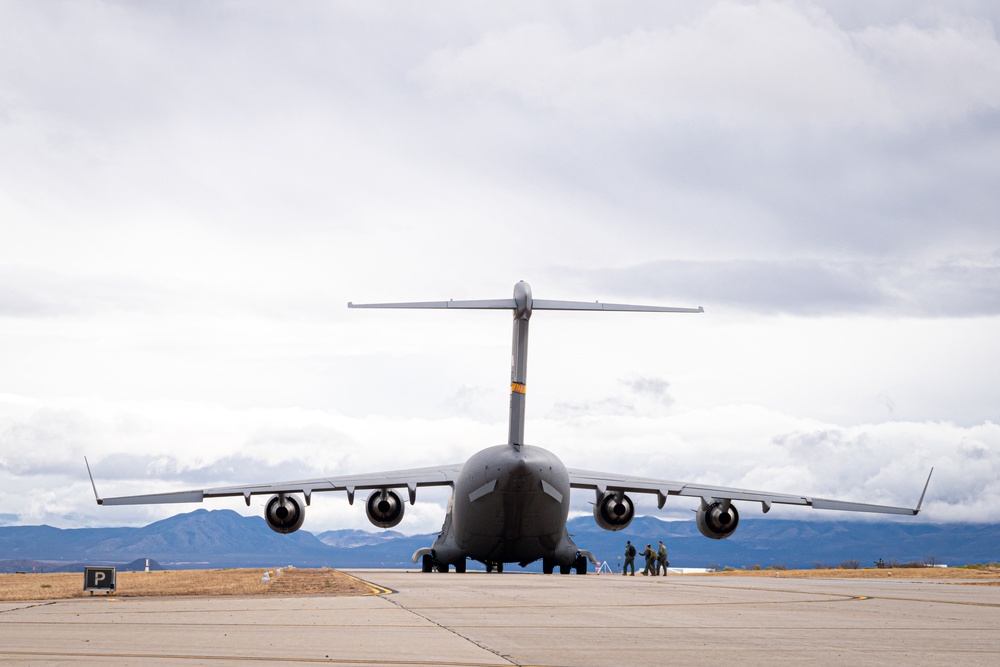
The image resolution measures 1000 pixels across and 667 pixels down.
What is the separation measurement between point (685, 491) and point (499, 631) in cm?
2723

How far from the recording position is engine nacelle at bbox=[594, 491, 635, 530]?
38.0m

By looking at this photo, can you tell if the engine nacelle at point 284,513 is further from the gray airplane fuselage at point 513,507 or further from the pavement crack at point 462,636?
the pavement crack at point 462,636

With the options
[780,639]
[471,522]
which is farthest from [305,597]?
[471,522]

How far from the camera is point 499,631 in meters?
11.6

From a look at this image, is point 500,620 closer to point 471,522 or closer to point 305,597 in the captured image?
point 305,597

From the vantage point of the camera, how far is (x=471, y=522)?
33844mm

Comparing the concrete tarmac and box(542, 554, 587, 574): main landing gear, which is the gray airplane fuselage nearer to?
box(542, 554, 587, 574): main landing gear

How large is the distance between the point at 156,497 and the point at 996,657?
30.1 meters

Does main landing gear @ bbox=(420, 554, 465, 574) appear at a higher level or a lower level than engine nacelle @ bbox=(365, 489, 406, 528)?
lower

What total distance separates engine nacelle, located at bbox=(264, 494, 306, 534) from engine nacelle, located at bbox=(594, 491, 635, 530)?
9.82m

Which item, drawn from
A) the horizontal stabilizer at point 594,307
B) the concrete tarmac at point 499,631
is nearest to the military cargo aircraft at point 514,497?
the horizontal stabilizer at point 594,307

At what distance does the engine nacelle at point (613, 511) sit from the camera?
38.0 metres

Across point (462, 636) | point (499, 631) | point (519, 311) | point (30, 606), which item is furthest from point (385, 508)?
point (462, 636)

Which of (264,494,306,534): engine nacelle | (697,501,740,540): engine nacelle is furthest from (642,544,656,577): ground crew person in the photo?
(264,494,306,534): engine nacelle
